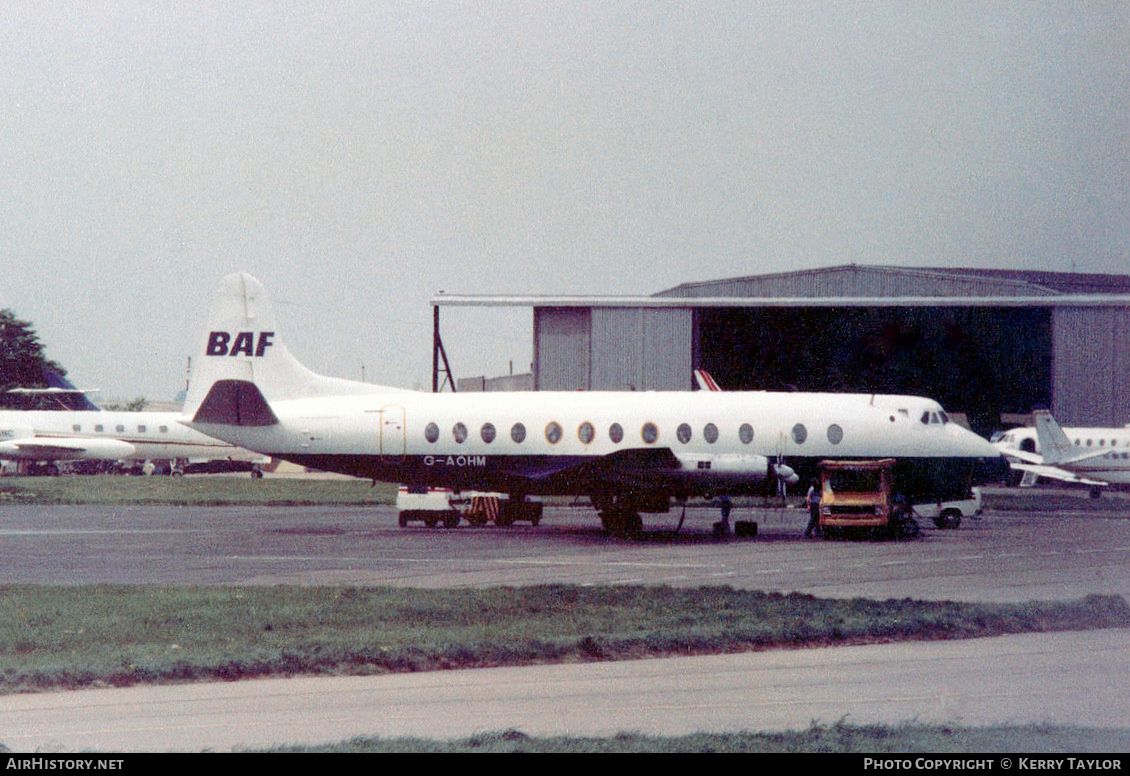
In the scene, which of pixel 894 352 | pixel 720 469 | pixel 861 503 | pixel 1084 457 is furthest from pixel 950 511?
pixel 1084 457

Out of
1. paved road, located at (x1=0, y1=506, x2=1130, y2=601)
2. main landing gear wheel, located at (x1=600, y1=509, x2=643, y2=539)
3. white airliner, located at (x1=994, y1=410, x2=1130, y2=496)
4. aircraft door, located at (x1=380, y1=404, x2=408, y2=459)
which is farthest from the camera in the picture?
white airliner, located at (x1=994, y1=410, x2=1130, y2=496)

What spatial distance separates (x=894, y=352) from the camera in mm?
35969

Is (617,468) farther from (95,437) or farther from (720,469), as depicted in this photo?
(95,437)

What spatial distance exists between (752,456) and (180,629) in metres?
19.6

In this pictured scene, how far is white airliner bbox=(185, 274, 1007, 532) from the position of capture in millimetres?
32750

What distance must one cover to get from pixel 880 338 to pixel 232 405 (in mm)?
20472

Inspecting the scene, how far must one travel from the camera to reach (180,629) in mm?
15375

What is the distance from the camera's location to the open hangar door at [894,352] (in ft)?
123

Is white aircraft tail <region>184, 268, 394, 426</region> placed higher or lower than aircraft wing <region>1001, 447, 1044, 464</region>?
higher

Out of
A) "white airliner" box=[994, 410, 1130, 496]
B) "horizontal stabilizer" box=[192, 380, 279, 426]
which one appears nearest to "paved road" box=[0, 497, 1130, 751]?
"horizontal stabilizer" box=[192, 380, 279, 426]

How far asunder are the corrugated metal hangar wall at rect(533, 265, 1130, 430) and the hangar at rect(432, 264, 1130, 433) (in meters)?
0.07

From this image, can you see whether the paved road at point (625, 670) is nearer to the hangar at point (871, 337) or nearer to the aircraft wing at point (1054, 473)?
the hangar at point (871, 337)

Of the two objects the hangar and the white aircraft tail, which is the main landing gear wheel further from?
the hangar

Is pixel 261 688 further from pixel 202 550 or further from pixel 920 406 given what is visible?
pixel 920 406
